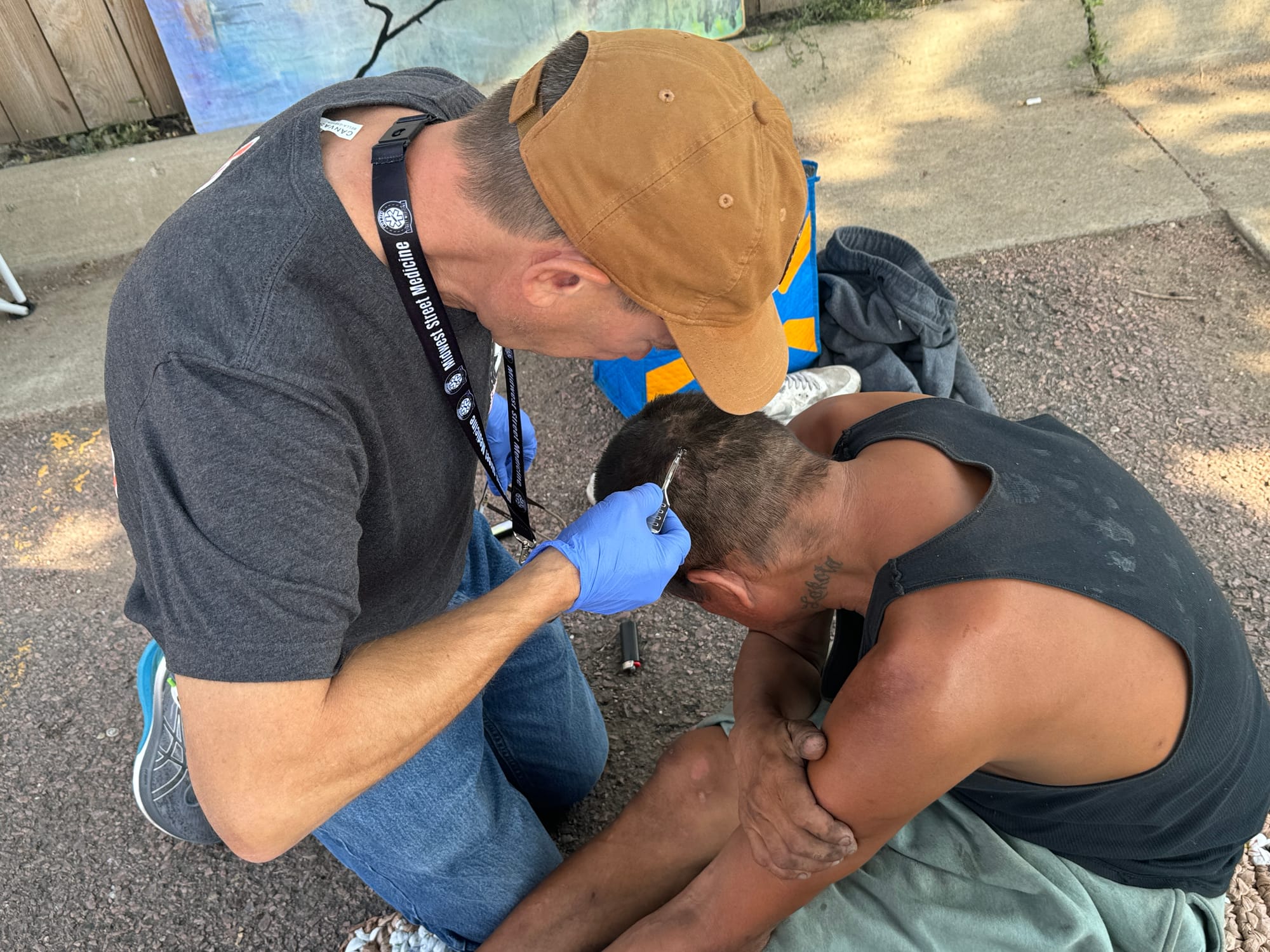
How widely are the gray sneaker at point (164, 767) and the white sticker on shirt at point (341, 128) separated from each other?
4.40ft

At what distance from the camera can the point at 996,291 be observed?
361cm

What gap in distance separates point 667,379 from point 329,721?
1.94 metres

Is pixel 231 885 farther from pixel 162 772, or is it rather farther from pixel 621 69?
pixel 621 69

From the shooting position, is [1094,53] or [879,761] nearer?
[879,761]

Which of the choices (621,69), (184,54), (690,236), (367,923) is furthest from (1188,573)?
(184,54)

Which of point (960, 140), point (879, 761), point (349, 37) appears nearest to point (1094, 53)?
point (960, 140)

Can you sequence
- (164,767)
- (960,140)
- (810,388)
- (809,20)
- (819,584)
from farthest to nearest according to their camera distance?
(809,20) < (960,140) < (810,388) < (164,767) < (819,584)

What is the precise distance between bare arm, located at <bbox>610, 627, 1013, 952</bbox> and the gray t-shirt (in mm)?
770

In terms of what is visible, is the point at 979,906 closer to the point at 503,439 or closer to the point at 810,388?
A: the point at 503,439

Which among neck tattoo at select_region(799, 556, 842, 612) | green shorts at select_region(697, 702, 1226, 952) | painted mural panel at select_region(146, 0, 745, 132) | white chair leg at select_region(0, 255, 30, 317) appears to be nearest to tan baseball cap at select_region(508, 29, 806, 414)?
neck tattoo at select_region(799, 556, 842, 612)

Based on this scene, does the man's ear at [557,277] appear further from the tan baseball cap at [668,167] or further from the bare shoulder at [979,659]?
the bare shoulder at [979,659]

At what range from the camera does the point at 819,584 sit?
1.74 meters

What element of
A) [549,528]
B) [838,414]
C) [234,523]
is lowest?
[549,528]

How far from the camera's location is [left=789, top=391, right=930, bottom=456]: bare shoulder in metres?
1.96
